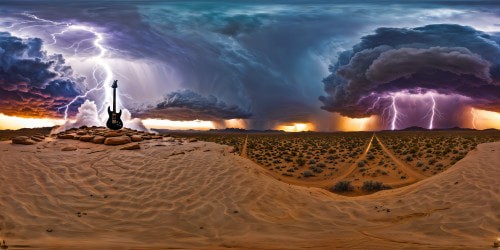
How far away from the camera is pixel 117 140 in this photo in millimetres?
17609

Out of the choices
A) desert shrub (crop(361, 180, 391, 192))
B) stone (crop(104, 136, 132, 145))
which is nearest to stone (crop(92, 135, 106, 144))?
stone (crop(104, 136, 132, 145))

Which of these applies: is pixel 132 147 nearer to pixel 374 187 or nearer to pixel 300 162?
pixel 374 187

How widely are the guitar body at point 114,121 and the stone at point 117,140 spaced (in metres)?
4.27

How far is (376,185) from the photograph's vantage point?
18312 millimetres

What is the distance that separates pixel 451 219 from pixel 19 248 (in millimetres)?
8991

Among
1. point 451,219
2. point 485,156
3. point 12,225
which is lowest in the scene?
point 12,225

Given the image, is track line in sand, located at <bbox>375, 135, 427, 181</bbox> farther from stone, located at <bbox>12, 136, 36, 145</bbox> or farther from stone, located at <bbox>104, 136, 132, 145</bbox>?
stone, located at <bbox>12, 136, 36, 145</bbox>

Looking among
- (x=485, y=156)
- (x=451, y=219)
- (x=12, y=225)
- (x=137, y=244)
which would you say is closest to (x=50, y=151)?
(x=12, y=225)

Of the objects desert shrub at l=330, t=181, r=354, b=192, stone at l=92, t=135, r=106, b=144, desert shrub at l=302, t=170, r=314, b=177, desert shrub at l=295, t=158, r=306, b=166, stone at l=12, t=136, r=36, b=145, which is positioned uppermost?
stone at l=92, t=135, r=106, b=144

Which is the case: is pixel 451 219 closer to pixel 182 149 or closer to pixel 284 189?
pixel 284 189

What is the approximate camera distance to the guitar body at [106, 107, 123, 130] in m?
22.2

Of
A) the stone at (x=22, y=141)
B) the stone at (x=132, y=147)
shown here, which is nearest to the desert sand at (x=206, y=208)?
the stone at (x=22, y=141)

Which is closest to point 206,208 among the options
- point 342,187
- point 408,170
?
point 342,187

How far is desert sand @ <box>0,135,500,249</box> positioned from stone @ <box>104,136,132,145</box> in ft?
5.77
